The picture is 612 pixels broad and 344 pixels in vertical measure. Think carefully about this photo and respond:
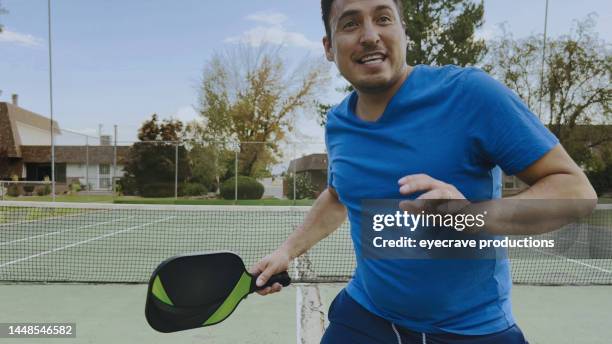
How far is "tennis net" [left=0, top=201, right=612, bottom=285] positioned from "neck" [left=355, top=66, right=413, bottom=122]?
4.26 m

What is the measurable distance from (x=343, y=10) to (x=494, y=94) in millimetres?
481

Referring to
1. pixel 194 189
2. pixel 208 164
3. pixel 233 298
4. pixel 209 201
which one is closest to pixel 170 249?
pixel 233 298

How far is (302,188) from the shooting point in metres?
19.2

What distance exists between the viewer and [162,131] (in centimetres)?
3181

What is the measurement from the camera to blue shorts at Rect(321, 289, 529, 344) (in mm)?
1322

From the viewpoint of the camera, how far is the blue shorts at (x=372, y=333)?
4.34 feet

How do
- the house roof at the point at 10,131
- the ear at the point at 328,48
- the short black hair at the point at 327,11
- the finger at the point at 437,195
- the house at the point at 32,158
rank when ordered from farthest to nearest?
the house roof at the point at 10,131, the house at the point at 32,158, the ear at the point at 328,48, the short black hair at the point at 327,11, the finger at the point at 437,195

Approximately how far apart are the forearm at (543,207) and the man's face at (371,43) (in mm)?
484

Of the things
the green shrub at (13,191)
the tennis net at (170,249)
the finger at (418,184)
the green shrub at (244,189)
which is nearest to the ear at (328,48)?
the finger at (418,184)

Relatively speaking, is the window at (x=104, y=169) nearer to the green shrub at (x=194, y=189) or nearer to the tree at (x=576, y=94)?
the green shrub at (x=194, y=189)

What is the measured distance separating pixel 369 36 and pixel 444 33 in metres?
24.1

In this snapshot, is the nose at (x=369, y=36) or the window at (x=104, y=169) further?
the window at (x=104, y=169)

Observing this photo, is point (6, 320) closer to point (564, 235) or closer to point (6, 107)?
point (564, 235)

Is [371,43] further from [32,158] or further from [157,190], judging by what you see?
[32,158]
